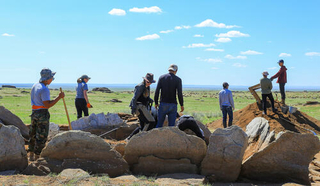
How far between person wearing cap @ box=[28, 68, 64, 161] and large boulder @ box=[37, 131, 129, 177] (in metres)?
0.66

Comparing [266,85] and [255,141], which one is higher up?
[266,85]

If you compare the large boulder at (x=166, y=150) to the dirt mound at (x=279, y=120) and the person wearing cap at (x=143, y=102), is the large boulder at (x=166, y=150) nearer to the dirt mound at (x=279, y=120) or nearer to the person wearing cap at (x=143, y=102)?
the person wearing cap at (x=143, y=102)

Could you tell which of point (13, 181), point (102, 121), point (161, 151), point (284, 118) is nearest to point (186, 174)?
point (161, 151)

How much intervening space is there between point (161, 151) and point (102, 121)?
534 centimetres

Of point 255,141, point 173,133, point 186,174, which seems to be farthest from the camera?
point 255,141

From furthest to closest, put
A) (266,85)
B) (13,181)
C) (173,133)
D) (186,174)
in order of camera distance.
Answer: (266,85) < (173,133) < (186,174) < (13,181)

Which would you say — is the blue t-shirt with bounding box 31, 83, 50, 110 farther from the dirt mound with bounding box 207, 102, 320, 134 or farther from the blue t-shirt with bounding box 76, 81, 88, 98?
the dirt mound with bounding box 207, 102, 320, 134

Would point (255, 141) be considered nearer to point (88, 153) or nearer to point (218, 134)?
point (218, 134)

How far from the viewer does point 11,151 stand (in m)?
6.79

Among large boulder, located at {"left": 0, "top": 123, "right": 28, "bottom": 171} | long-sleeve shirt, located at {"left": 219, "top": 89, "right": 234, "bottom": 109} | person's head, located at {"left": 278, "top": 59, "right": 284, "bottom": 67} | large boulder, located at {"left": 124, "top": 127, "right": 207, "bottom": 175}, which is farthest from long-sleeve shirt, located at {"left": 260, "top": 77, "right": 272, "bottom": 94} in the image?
large boulder, located at {"left": 0, "top": 123, "right": 28, "bottom": 171}

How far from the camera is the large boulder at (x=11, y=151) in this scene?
6719 mm

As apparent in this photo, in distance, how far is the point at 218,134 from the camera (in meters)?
6.91

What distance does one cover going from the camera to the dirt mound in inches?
571

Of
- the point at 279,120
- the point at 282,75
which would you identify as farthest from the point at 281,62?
the point at 279,120
